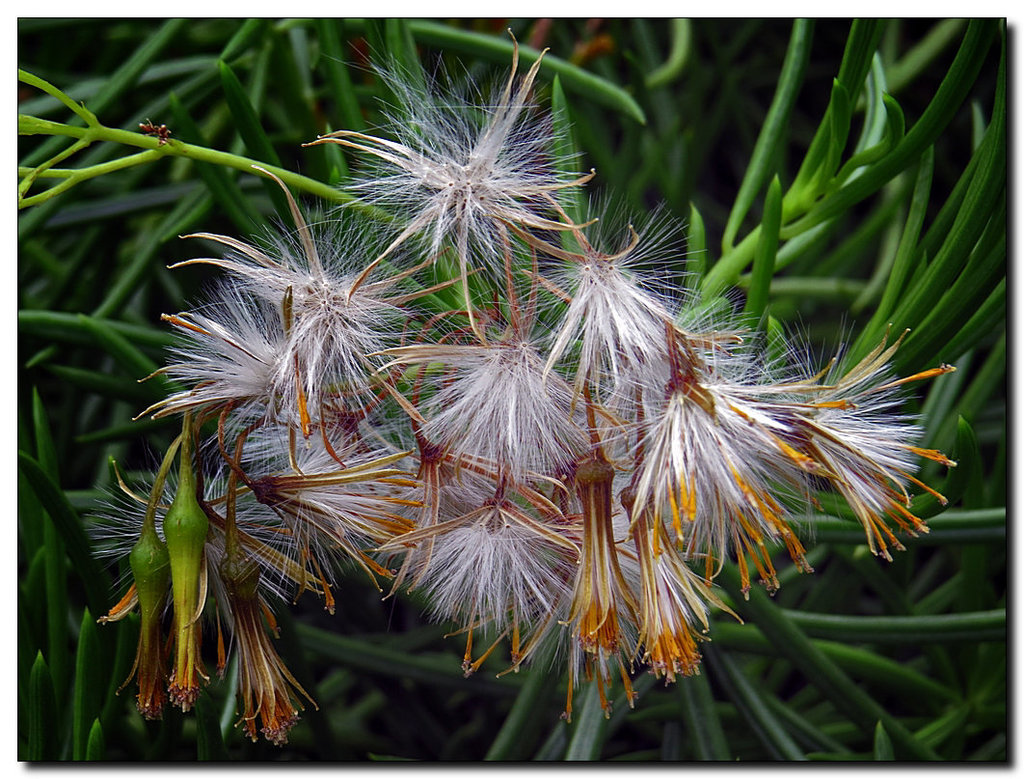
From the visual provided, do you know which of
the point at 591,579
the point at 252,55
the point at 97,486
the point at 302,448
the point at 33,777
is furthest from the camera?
the point at 252,55

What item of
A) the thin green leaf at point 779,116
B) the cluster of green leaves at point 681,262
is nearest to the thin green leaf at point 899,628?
the cluster of green leaves at point 681,262

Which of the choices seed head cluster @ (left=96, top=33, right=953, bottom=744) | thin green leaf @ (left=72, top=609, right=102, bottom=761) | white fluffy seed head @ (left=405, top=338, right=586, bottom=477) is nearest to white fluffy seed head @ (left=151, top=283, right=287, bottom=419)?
seed head cluster @ (left=96, top=33, right=953, bottom=744)

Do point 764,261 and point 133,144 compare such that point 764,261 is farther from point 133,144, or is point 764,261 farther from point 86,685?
point 86,685

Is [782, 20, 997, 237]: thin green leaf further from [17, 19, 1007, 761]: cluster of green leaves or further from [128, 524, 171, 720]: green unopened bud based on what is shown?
[128, 524, 171, 720]: green unopened bud

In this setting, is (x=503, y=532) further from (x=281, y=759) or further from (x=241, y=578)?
(x=281, y=759)

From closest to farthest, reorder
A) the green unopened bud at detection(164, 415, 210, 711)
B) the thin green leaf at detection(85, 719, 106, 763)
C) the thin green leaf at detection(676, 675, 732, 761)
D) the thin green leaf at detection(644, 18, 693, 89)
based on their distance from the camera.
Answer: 1. the green unopened bud at detection(164, 415, 210, 711)
2. the thin green leaf at detection(85, 719, 106, 763)
3. the thin green leaf at detection(676, 675, 732, 761)
4. the thin green leaf at detection(644, 18, 693, 89)

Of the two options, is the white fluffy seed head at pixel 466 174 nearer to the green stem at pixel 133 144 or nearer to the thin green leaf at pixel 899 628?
the green stem at pixel 133 144
